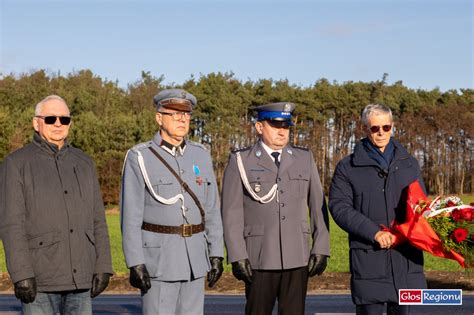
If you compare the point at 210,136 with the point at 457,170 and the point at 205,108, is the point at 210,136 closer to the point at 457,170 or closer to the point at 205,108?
the point at 205,108

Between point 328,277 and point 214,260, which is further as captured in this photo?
point 328,277

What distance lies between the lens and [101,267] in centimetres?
560

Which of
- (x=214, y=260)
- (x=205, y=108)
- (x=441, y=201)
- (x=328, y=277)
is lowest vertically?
(x=328, y=277)

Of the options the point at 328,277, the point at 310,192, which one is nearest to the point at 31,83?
the point at 328,277

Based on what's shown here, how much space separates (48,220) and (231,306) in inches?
265

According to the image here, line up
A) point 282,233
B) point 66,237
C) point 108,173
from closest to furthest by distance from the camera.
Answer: point 66,237
point 282,233
point 108,173

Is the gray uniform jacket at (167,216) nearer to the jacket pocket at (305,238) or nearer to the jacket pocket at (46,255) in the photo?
the jacket pocket at (46,255)

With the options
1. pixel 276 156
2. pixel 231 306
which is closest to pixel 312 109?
pixel 231 306

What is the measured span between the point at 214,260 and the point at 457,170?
255 feet

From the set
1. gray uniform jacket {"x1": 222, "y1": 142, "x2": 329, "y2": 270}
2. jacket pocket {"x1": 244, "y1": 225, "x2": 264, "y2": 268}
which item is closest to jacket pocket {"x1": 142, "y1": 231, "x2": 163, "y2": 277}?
gray uniform jacket {"x1": 222, "y1": 142, "x2": 329, "y2": 270}

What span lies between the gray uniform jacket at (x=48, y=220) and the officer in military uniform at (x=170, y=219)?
1.35 ft

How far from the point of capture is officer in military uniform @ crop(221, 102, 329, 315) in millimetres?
6348

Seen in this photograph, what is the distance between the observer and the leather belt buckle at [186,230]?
5.98m

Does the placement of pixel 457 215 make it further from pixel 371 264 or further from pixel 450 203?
pixel 371 264
